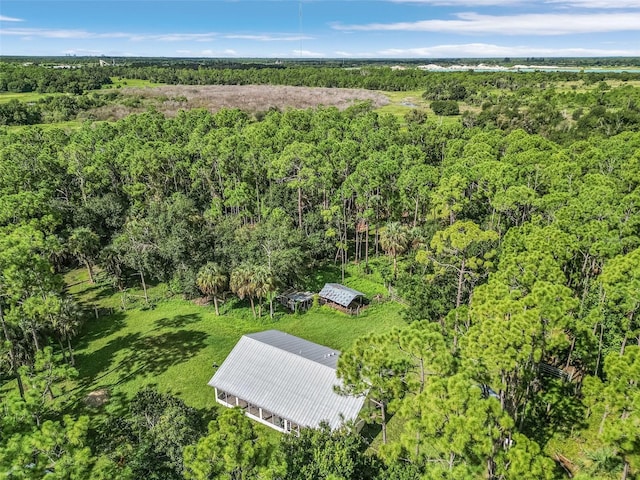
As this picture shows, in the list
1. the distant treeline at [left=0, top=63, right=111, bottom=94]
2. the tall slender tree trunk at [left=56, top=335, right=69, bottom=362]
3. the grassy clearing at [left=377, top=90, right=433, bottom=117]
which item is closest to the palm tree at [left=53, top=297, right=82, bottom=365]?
the tall slender tree trunk at [left=56, top=335, right=69, bottom=362]

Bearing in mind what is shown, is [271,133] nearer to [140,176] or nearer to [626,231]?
[140,176]

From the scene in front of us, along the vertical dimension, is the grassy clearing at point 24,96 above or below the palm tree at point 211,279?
above

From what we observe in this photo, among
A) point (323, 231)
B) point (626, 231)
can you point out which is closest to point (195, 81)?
point (323, 231)

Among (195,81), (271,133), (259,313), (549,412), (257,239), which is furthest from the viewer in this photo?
(195,81)

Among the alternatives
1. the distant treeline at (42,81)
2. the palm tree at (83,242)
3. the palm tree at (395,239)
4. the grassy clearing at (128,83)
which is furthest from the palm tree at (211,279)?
the grassy clearing at (128,83)

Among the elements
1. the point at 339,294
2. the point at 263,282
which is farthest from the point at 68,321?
the point at 339,294

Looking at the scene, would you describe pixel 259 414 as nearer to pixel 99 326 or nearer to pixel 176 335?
pixel 176 335

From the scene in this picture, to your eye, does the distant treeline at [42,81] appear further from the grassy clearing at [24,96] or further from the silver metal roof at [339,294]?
the silver metal roof at [339,294]

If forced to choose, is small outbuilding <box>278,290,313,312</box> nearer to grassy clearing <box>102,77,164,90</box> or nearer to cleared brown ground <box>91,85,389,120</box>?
cleared brown ground <box>91,85,389,120</box>
